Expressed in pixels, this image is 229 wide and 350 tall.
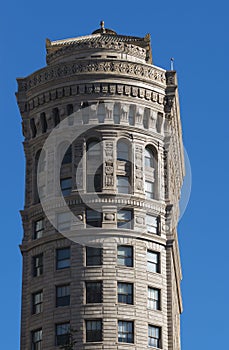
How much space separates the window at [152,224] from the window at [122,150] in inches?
243

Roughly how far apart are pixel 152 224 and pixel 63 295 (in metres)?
11.5

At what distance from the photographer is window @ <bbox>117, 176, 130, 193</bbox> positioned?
122m

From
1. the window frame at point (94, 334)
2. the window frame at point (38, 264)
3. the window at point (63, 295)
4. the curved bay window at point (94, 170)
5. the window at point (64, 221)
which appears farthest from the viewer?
the curved bay window at point (94, 170)

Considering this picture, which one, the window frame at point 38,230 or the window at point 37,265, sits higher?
the window frame at point 38,230

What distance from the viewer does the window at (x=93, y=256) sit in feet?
390

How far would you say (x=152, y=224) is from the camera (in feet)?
403

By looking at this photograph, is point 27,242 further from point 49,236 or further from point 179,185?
point 179,185

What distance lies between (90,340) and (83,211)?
42.2 feet

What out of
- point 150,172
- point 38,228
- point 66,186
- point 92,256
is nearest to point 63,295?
point 92,256

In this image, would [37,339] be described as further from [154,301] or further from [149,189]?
[149,189]

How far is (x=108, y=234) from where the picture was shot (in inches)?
4715

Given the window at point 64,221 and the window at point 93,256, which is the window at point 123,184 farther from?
the window at point 93,256

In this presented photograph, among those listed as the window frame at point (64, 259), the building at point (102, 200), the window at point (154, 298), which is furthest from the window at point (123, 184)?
the window at point (154, 298)

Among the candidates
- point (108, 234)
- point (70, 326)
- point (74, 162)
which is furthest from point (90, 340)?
point (74, 162)
